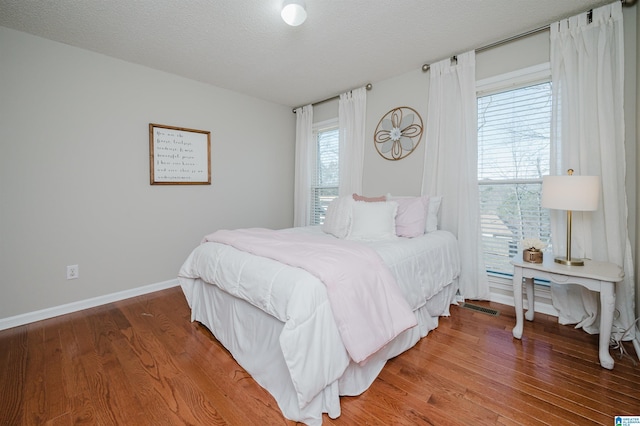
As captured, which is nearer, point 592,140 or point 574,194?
point 574,194

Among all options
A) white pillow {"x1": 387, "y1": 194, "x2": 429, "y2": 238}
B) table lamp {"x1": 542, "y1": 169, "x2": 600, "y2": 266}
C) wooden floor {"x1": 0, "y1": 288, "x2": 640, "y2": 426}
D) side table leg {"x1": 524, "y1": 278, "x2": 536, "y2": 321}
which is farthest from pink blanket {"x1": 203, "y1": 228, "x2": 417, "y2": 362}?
side table leg {"x1": 524, "y1": 278, "x2": 536, "y2": 321}

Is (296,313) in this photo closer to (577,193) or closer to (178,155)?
(577,193)

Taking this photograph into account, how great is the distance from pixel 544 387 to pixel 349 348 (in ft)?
3.79

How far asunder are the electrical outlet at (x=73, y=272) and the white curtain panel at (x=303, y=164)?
8.54 feet

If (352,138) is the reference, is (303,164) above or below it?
below

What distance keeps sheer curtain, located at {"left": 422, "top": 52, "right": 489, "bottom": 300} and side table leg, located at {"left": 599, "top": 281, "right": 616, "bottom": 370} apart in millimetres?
981

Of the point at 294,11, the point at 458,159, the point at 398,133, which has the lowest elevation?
the point at 458,159

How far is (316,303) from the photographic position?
1325 mm

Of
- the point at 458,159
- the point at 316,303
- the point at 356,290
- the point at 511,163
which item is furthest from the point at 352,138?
the point at 316,303

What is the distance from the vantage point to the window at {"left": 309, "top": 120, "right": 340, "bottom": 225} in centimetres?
401

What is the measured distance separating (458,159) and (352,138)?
137 centimetres

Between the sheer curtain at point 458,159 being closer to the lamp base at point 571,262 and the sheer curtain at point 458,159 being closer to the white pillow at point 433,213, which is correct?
the white pillow at point 433,213

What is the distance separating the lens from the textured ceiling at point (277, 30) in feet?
6.61

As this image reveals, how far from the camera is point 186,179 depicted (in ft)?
10.7
